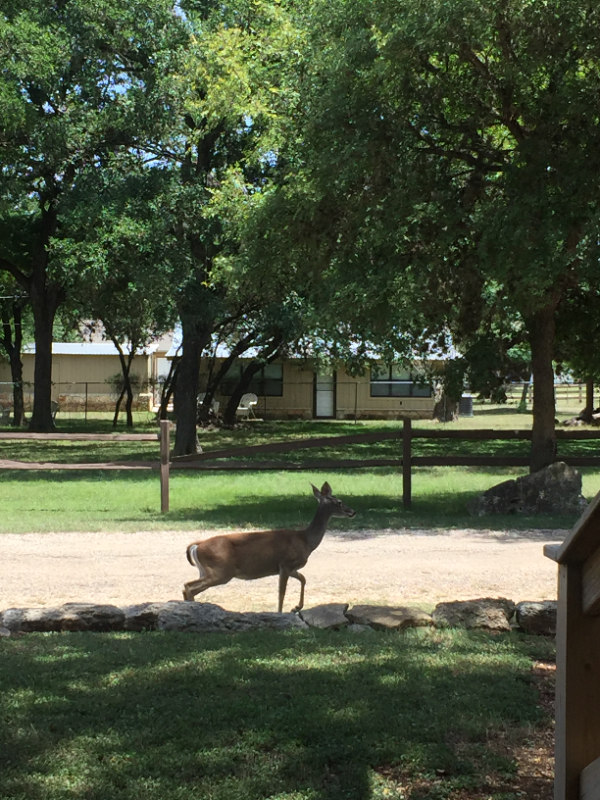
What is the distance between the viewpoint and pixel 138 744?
14.0 feet

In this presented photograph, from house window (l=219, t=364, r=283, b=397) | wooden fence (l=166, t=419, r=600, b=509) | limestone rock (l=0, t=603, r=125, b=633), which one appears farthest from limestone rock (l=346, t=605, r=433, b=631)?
house window (l=219, t=364, r=283, b=397)

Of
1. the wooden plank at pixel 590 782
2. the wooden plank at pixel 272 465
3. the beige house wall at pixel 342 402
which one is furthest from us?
the beige house wall at pixel 342 402

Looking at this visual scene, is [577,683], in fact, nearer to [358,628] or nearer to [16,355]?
[358,628]

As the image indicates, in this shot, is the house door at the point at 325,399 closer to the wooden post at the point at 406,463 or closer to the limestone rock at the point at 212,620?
the wooden post at the point at 406,463

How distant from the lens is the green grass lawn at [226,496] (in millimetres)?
13719

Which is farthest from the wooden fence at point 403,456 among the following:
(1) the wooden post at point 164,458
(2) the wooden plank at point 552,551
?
(2) the wooden plank at point 552,551

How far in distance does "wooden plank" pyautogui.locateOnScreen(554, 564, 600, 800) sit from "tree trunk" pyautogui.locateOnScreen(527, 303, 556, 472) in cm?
1257

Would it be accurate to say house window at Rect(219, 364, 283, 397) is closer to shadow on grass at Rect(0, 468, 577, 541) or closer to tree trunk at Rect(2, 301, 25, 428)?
tree trunk at Rect(2, 301, 25, 428)

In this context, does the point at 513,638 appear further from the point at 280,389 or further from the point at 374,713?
the point at 280,389

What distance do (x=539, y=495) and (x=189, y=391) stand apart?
44.6ft

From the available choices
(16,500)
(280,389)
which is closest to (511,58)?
(16,500)

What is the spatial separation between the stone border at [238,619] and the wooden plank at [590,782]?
400cm

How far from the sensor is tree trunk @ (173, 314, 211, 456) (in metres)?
26.1

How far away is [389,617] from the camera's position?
22.9 feet
